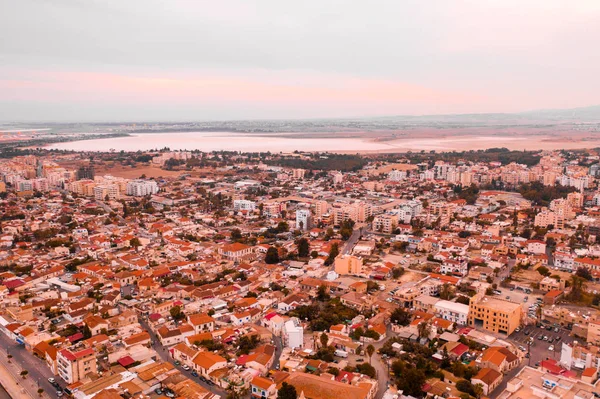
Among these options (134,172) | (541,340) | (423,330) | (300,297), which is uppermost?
(134,172)


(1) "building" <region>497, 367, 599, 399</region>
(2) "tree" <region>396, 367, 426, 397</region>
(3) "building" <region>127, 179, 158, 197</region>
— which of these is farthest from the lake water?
(2) "tree" <region>396, 367, 426, 397</region>

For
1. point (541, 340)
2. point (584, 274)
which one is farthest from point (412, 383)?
point (584, 274)

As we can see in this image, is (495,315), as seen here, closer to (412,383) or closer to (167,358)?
(412,383)

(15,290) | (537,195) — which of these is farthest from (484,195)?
(15,290)

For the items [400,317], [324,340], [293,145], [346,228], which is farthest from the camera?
[293,145]

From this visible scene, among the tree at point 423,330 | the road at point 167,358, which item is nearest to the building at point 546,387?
the tree at point 423,330

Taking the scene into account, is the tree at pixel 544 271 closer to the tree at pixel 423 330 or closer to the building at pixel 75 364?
the tree at pixel 423 330
